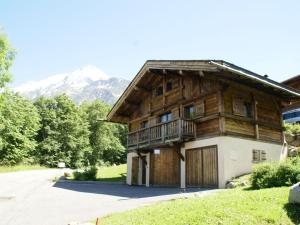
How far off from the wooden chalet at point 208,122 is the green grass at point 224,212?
723 centimetres

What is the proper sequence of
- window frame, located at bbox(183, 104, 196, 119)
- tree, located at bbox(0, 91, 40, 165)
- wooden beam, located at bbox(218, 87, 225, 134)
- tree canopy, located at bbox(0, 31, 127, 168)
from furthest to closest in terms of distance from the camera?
tree canopy, located at bbox(0, 31, 127, 168) < tree, located at bbox(0, 91, 40, 165) < window frame, located at bbox(183, 104, 196, 119) < wooden beam, located at bbox(218, 87, 225, 134)

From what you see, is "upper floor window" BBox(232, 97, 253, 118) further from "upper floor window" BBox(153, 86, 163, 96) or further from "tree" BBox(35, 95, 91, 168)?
"tree" BBox(35, 95, 91, 168)

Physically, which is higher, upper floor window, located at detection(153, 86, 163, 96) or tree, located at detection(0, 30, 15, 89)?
tree, located at detection(0, 30, 15, 89)

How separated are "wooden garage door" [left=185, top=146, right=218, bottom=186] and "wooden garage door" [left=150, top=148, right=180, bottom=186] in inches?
54.9

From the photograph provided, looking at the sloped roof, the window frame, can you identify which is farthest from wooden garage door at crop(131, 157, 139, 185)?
the window frame

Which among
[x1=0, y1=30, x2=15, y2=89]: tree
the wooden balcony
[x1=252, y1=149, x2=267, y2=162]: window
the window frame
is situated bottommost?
[x1=252, y1=149, x2=267, y2=162]: window

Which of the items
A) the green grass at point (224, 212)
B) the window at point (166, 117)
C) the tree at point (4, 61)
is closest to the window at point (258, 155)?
the window at point (166, 117)

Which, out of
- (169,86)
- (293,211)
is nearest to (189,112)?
(169,86)

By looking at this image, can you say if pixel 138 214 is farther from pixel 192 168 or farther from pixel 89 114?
pixel 89 114

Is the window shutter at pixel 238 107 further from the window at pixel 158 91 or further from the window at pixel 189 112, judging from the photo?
the window at pixel 158 91

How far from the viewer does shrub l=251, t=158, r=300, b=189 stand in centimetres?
1307

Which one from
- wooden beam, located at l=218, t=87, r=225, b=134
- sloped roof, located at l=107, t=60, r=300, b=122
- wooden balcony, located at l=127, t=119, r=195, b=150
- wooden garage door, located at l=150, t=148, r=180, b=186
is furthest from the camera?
wooden garage door, located at l=150, t=148, r=180, b=186

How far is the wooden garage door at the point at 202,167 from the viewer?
18.4 meters

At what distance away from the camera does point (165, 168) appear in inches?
901
